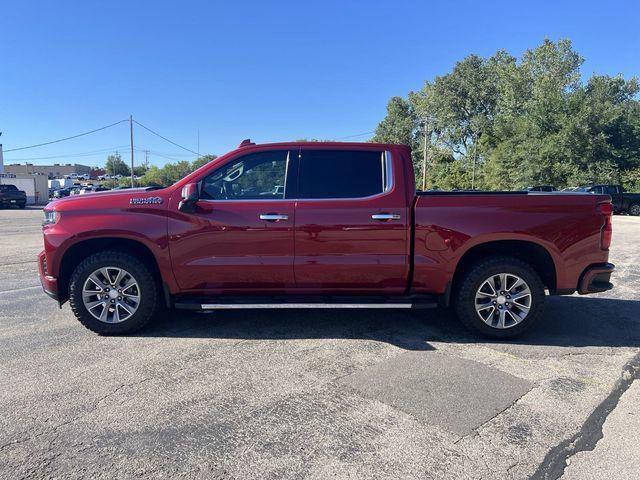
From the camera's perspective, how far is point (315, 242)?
4668 mm

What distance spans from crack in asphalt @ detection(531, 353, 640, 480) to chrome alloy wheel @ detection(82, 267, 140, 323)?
3848mm

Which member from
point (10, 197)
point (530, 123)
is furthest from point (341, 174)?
point (10, 197)

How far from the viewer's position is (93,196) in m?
4.85

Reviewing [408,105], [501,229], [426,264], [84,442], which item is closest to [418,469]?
[84,442]

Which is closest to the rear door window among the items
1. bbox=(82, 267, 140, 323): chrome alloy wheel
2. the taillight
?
bbox=(82, 267, 140, 323): chrome alloy wheel

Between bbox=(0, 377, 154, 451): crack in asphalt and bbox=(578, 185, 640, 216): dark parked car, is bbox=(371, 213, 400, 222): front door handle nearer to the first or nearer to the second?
bbox=(0, 377, 154, 451): crack in asphalt

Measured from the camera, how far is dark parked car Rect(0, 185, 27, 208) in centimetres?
3331

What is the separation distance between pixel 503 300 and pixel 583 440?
1.92m

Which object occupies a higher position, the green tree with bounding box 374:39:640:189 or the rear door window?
the green tree with bounding box 374:39:640:189

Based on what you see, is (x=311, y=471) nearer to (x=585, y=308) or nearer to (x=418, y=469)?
(x=418, y=469)

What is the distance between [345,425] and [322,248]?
1.93 metres

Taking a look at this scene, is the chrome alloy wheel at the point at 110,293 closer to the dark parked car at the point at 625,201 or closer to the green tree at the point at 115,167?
the dark parked car at the point at 625,201

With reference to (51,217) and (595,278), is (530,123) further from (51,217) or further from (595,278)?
(51,217)

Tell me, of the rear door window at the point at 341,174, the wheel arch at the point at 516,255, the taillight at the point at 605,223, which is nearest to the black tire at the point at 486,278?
the wheel arch at the point at 516,255
